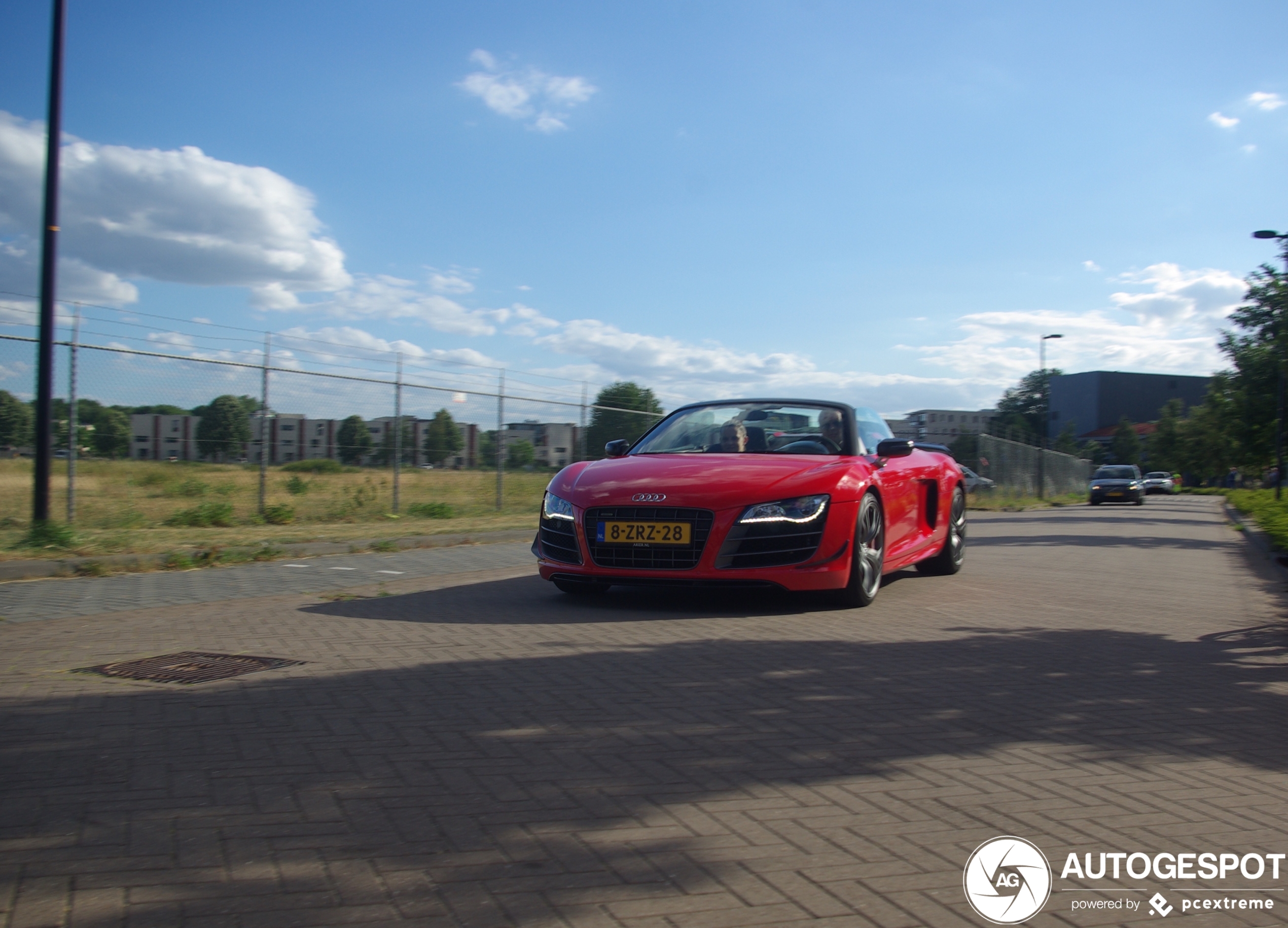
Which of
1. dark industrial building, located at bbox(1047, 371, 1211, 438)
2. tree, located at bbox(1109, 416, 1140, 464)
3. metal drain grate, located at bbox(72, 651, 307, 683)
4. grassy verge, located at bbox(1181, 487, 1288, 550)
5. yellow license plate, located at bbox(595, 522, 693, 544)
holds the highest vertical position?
dark industrial building, located at bbox(1047, 371, 1211, 438)

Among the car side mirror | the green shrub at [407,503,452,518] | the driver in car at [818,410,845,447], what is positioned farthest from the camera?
the green shrub at [407,503,452,518]

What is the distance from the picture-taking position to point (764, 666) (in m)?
5.34

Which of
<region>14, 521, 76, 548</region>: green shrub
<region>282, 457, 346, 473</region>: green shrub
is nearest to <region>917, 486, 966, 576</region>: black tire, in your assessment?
<region>14, 521, 76, 548</region>: green shrub

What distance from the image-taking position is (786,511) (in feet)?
22.5

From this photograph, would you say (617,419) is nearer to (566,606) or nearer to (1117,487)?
(566,606)

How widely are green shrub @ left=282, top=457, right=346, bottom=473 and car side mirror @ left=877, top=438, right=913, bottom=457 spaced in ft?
31.1

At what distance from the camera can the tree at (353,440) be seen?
51.2 ft

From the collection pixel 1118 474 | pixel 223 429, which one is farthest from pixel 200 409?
pixel 1118 474

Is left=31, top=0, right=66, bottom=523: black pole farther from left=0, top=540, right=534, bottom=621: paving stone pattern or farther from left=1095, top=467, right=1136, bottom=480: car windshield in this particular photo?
left=1095, top=467, right=1136, bottom=480: car windshield

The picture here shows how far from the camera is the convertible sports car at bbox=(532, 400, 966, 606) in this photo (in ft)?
22.5

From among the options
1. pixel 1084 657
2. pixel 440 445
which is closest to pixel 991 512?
pixel 440 445

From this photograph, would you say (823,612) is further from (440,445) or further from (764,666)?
(440,445)

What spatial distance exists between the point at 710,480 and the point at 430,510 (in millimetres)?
11228

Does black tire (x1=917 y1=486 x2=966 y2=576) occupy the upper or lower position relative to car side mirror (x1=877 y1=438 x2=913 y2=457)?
lower
